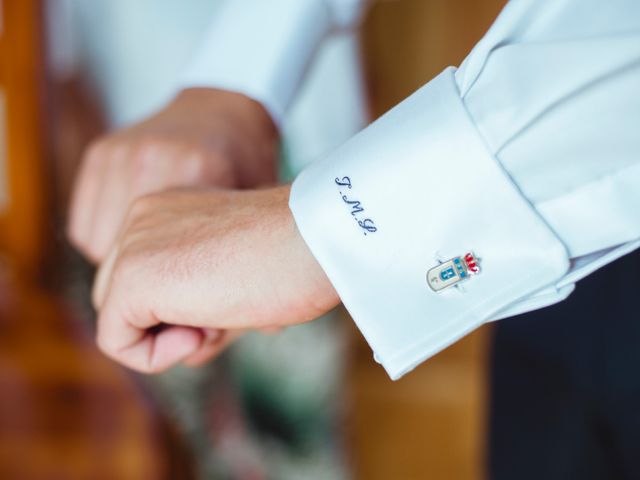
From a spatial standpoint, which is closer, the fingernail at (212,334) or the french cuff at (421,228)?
the french cuff at (421,228)

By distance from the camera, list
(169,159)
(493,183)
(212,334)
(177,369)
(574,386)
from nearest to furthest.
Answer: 1. (493,183)
2. (212,334)
3. (169,159)
4. (574,386)
5. (177,369)

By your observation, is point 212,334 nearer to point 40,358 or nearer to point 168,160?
point 168,160

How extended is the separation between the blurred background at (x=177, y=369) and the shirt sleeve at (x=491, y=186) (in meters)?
0.36

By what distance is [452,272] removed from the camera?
1.68 feet

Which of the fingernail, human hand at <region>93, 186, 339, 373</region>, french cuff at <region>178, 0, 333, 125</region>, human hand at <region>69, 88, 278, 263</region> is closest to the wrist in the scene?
human hand at <region>93, 186, 339, 373</region>

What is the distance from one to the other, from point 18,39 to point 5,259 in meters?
0.37

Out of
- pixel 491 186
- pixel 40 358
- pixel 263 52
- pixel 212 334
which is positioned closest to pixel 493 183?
pixel 491 186

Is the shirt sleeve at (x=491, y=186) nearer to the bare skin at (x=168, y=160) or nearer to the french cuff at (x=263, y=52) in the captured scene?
the bare skin at (x=168, y=160)

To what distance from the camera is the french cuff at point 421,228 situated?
0.49 meters

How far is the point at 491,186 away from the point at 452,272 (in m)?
→ 0.07

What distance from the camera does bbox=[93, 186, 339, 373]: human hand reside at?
1.72ft

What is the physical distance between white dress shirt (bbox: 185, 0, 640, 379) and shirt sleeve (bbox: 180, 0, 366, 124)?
1.20ft

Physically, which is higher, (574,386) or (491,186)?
(491,186)

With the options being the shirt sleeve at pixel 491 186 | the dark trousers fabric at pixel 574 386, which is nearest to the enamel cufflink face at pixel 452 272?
the shirt sleeve at pixel 491 186
